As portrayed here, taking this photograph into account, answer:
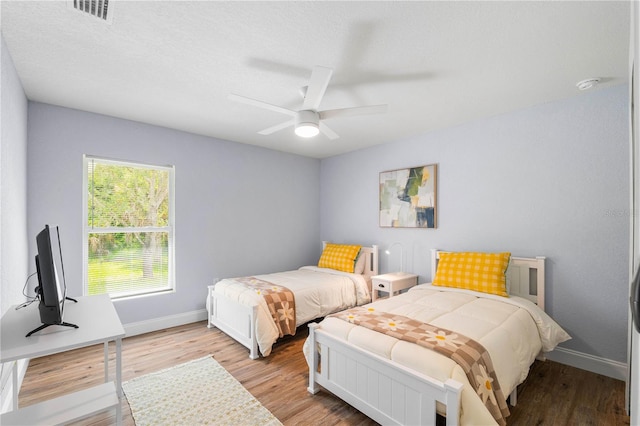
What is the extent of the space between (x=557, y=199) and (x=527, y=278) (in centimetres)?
82

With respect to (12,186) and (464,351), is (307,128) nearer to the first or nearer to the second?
(464,351)

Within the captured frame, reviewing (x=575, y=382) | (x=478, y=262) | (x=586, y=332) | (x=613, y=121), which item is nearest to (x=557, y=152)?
(x=613, y=121)

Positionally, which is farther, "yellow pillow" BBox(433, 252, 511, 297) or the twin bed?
"yellow pillow" BBox(433, 252, 511, 297)

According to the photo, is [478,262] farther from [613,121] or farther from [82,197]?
Answer: [82,197]

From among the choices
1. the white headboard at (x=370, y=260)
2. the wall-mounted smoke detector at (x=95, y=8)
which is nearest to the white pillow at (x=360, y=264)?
the white headboard at (x=370, y=260)

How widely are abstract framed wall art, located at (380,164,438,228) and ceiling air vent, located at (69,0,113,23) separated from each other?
338cm

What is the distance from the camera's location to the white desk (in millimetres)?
1362

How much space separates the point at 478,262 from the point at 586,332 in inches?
41.0

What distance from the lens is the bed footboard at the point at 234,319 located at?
292 cm

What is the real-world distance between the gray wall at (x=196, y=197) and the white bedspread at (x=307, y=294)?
1.88 feet

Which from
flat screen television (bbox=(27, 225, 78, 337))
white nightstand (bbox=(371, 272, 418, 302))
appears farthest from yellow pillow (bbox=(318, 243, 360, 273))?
flat screen television (bbox=(27, 225, 78, 337))

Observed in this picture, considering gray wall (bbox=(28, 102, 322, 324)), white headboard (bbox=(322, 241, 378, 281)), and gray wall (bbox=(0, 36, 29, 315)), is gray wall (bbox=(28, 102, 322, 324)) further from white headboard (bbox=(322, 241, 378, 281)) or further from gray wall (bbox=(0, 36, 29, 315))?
white headboard (bbox=(322, 241, 378, 281))

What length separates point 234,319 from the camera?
3242mm

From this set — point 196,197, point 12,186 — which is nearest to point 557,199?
point 196,197
